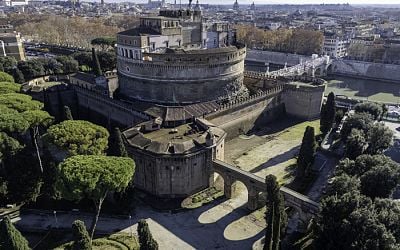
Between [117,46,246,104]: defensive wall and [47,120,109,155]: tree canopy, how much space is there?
54.6ft

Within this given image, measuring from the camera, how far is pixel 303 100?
52.7m

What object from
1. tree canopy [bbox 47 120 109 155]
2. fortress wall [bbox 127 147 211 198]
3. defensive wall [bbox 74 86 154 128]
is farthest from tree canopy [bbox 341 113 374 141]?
tree canopy [bbox 47 120 109 155]

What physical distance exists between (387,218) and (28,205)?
28.8 meters

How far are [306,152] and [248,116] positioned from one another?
1477 centimetres

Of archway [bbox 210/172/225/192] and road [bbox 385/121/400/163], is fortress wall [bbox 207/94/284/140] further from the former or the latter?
road [bbox 385/121/400/163]

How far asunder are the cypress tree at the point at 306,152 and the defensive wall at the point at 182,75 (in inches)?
686

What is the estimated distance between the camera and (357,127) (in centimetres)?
3781

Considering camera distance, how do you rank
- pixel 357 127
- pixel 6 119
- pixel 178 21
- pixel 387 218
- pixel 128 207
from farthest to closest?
pixel 178 21
pixel 357 127
pixel 6 119
pixel 128 207
pixel 387 218

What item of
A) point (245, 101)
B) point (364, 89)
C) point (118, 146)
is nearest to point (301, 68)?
point (364, 89)

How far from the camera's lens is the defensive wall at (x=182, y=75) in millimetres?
45875

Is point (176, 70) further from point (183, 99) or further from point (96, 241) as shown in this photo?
point (96, 241)

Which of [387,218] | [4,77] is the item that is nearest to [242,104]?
[387,218]

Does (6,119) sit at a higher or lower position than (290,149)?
higher

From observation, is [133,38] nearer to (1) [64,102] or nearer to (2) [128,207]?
(1) [64,102]
